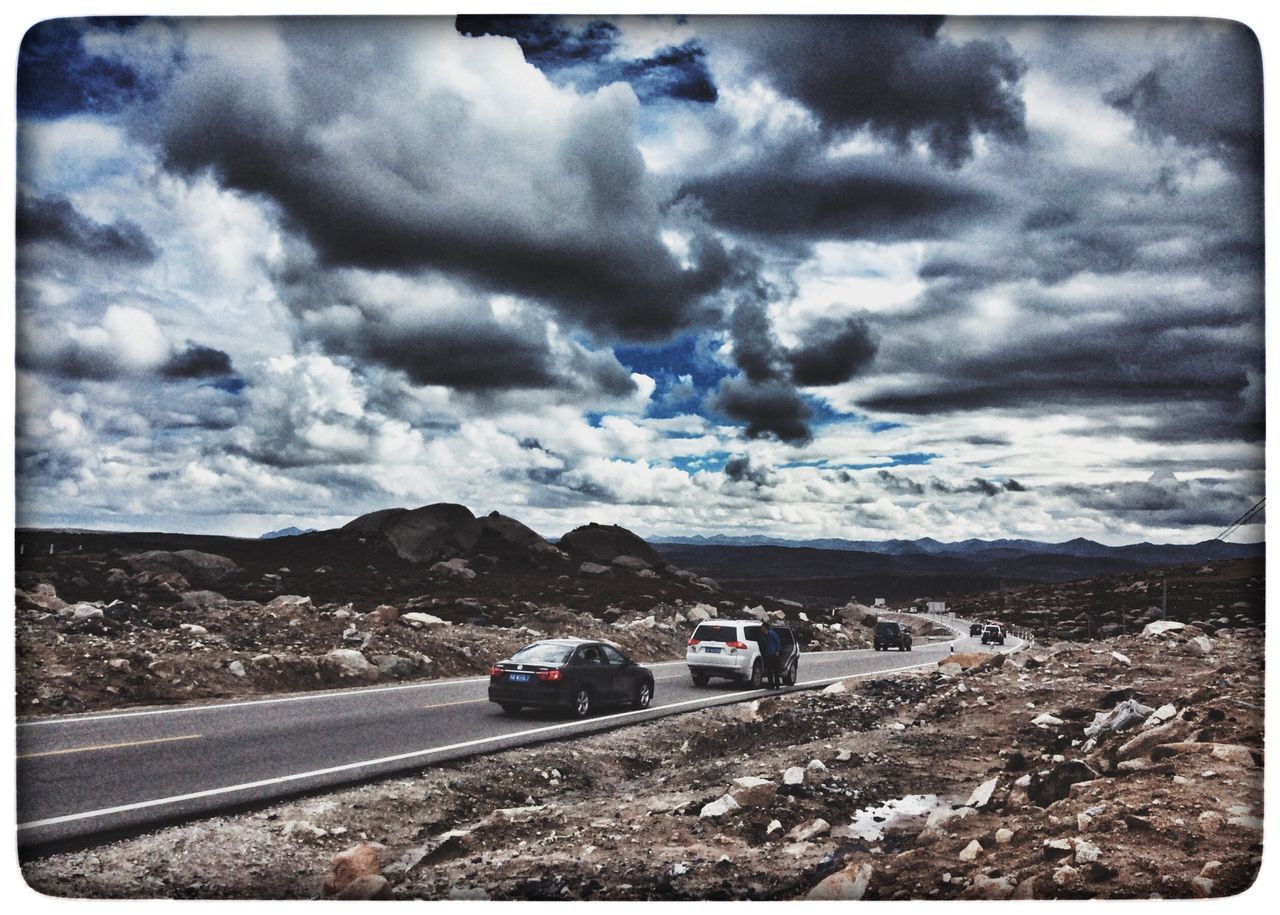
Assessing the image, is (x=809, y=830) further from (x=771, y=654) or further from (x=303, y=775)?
(x=771, y=654)

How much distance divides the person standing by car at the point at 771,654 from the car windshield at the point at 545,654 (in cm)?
734

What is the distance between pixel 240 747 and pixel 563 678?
505cm

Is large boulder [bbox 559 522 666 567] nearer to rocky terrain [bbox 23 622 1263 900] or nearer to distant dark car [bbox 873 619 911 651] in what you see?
rocky terrain [bbox 23 622 1263 900]

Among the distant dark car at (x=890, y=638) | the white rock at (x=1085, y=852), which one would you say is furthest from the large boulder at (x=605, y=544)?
the distant dark car at (x=890, y=638)

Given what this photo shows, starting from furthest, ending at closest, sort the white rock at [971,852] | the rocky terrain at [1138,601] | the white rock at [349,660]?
the white rock at [349,660], the rocky terrain at [1138,601], the white rock at [971,852]

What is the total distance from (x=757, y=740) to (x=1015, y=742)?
3704mm

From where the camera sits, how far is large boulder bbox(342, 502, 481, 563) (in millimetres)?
15992

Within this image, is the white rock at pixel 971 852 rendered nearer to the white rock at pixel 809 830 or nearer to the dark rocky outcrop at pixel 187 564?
the white rock at pixel 809 830

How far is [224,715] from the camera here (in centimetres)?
1567

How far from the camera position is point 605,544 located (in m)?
18.1

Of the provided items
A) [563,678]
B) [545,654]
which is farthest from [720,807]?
[545,654]

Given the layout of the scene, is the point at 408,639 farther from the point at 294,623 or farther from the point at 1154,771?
the point at 1154,771

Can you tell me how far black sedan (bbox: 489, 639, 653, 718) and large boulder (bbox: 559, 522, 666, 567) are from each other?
1.81m

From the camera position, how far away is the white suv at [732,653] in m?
22.0
